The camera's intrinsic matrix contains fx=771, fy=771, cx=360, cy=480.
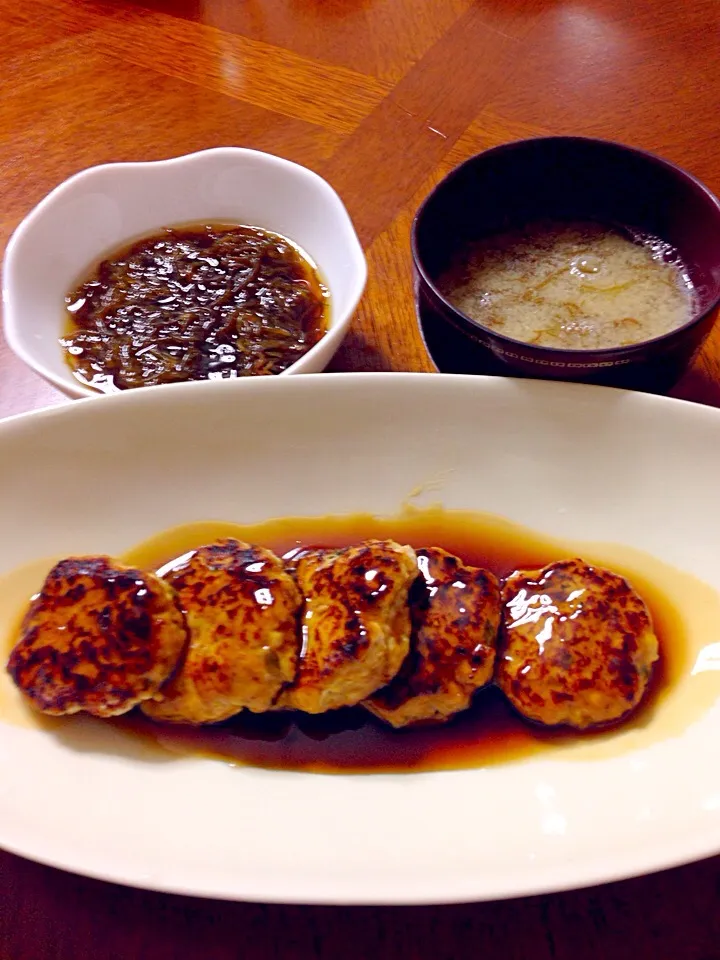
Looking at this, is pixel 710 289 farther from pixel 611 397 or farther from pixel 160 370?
pixel 160 370

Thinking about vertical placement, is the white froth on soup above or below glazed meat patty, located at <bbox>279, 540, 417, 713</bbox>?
above

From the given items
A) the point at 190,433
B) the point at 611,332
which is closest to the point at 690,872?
the point at 611,332

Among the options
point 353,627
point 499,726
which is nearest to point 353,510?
point 353,627

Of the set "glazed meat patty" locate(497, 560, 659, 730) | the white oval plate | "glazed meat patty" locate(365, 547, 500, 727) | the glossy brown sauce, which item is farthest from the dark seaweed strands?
"glazed meat patty" locate(497, 560, 659, 730)

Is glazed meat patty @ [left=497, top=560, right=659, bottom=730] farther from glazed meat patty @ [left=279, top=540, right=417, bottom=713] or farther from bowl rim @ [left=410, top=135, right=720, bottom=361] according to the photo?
bowl rim @ [left=410, top=135, right=720, bottom=361]

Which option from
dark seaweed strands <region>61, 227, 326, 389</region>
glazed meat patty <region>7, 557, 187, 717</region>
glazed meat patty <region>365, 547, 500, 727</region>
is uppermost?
dark seaweed strands <region>61, 227, 326, 389</region>

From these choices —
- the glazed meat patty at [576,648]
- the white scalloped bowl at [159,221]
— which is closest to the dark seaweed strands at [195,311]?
the white scalloped bowl at [159,221]
